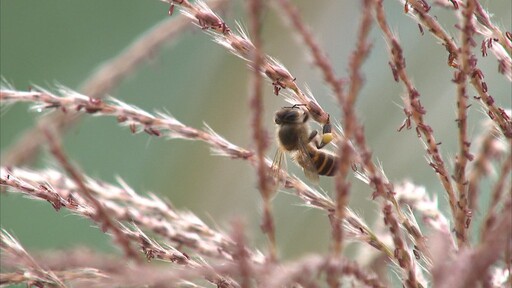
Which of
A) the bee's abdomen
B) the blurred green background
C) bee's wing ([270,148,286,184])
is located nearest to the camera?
bee's wing ([270,148,286,184])

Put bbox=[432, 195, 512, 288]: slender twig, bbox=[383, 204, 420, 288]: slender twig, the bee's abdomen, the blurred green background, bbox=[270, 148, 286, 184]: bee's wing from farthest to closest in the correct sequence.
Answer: the blurred green background, the bee's abdomen, bbox=[270, 148, 286, 184]: bee's wing, bbox=[383, 204, 420, 288]: slender twig, bbox=[432, 195, 512, 288]: slender twig

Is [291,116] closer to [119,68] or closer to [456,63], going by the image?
[119,68]

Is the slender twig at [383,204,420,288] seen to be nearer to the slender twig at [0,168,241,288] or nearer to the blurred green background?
the slender twig at [0,168,241,288]

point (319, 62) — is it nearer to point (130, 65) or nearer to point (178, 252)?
point (178, 252)

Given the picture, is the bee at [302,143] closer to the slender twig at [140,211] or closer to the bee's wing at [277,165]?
the bee's wing at [277,165]

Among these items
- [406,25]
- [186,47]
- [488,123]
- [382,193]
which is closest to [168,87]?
[186,47]

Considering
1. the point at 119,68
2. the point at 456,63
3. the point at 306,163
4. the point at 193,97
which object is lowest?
the point at 193,97

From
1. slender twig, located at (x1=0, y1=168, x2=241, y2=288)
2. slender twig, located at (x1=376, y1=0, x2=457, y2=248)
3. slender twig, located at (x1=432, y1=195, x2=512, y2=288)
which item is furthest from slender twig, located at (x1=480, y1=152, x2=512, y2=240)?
slender twig, located at (x1=0, y1=168, x2=241, y2=288)

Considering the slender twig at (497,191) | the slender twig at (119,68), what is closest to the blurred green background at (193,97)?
the slender twig at (119,68)

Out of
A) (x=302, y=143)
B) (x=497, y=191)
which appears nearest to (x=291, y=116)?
(x=302, y=143)
